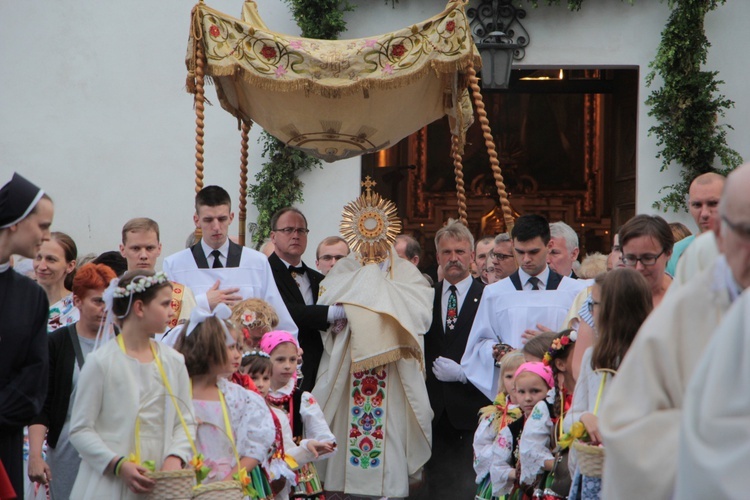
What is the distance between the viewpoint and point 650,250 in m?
5.20

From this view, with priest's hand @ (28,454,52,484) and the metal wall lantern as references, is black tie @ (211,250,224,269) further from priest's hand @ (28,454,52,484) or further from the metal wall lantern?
the metal wall lantern

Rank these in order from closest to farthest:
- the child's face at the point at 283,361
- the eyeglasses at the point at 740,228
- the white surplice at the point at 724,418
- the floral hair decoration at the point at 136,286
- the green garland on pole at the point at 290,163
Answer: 1. the white surplice at the point at 724,418
2. the eyeglasses at the point at 740,228
3. the floral hair decoration at the point at 136,286
4. the child's face at the point at 283,361
5. the green garland on pole at the point at 290,163

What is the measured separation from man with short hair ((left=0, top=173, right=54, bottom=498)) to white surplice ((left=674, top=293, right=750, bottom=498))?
2781 millimetres

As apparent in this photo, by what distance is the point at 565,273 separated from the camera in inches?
327

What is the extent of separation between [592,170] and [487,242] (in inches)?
210

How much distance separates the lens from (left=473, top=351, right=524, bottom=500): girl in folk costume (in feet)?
20.6

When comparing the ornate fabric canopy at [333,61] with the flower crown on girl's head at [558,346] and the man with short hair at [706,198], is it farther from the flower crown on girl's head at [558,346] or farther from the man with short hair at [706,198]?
the flower crown on girl's head at [558,346]

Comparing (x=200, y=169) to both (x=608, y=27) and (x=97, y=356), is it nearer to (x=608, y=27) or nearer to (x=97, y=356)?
(x=97, y=356)

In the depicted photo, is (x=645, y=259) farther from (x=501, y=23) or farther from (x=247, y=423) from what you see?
(x=501, y=23)

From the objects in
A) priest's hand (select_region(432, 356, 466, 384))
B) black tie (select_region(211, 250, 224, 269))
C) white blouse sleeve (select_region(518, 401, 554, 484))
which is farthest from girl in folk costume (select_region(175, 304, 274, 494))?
priest's hand (select_region(432, 356, 466, 384))

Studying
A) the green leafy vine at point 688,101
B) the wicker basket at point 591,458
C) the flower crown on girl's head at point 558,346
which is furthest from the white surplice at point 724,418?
the green leafy vine at point 688,101

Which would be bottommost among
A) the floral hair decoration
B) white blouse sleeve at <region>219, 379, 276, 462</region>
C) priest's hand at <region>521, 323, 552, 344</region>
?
white blouse sleeve at <region>219, 379, 276, 462</region>

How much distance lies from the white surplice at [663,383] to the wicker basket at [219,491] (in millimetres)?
2276

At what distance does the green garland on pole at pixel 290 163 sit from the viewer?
37.7 ft
